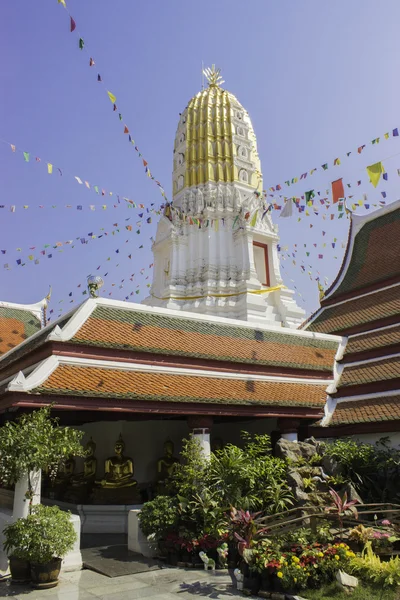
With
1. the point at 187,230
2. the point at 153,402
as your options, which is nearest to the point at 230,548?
the point at 153,402

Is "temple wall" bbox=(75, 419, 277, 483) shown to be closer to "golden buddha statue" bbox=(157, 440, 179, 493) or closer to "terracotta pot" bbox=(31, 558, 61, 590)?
"golden buddha statue" bbox=(157, 440, 179, 493)

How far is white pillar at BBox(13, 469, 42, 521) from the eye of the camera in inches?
380

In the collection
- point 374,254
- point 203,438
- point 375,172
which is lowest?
point 203,438

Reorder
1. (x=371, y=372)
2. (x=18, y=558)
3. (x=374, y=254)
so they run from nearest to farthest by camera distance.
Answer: (x=18, y=558) < (x=371, y=372) < (x=374, y=254)

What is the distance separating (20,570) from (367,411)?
9.50 m

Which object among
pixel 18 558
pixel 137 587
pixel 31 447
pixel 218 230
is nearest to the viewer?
pixel 137 587

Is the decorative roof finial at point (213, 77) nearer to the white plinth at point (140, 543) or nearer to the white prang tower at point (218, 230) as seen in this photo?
the white prang tower at point (218, 230)

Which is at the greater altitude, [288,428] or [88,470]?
[288,428]

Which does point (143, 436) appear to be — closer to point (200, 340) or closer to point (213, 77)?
point (200, 340)

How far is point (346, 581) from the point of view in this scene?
24.9 ft

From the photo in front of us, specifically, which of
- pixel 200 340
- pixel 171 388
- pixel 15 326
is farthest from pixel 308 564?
pixel 15 326

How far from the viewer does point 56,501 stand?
52.5 feet

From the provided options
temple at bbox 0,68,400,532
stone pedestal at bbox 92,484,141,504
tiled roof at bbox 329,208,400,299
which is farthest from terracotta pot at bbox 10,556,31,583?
tiled roof at bbox 329,208,400,299

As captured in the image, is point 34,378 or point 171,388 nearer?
point 34,378
